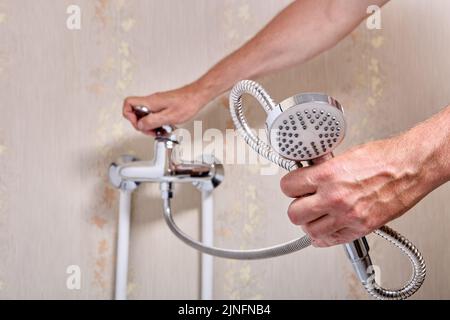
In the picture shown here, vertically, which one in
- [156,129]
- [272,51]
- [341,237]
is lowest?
[341,237]

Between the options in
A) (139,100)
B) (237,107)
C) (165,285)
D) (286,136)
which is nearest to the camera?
(286,136)

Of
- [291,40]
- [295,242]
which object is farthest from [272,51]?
[295,242]

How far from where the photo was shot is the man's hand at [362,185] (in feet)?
1.82

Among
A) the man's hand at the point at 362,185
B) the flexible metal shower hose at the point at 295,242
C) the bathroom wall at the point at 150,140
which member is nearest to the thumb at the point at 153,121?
the bathroom wall at the point at 150,140

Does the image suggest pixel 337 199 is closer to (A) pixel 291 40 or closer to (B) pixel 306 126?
(B) pixel 306 126

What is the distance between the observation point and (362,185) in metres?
0.56

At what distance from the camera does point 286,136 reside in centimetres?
52

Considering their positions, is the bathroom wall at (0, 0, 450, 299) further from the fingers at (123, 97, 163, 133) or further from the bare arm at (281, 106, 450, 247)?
the bare arm at (281, 106, 450, 247)

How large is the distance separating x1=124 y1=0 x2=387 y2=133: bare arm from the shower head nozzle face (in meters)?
0.46

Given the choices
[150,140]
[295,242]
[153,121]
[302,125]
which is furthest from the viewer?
[150,140]

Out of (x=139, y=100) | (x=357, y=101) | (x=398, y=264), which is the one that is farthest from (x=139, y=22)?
(x=398, y=264)

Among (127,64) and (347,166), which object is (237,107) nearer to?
(347,166)

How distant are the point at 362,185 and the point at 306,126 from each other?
0.10m

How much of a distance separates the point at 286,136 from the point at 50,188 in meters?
0.67
